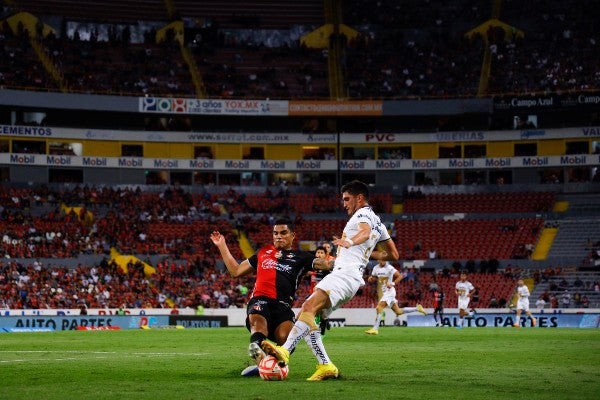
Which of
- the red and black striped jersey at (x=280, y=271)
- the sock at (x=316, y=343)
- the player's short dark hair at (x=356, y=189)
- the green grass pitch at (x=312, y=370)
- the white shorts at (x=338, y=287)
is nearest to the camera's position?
the green grass pitch at (x=312, y=370)

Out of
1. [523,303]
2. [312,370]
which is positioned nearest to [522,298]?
[523,303]

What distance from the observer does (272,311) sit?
1510 centimetres

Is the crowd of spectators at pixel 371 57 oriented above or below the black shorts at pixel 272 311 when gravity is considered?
above

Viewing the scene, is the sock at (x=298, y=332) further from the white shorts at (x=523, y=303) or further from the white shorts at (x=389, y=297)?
the white shorts at (x=523, y=303)

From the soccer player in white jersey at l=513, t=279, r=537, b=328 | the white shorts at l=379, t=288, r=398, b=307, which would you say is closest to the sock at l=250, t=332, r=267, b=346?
the white shorts at l=379, t=288, r=398, b=307

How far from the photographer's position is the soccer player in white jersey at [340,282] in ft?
44.3

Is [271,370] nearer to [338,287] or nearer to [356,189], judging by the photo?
[338,287]

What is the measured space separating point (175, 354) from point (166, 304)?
110ft

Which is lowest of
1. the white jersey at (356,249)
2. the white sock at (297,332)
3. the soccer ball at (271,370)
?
the soccer ball at (271,370)

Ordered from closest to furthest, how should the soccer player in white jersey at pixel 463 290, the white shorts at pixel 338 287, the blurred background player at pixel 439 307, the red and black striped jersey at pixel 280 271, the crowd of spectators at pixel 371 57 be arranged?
the white shorts at pixel 338 287 < the red and black striped jersey at pixel 280 271 < the soccer player in white jersey at pixel 463 290 < the blurred background player at pixel 439 307 < the crowd of spectators at pixel 371 57

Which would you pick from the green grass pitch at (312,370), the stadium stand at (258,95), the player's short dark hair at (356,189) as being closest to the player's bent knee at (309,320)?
the green grass pitch at (312,370)

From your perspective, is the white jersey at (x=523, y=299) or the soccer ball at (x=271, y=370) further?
the white jersey at (x=523, y=299)

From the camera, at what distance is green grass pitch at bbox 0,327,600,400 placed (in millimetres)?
11875

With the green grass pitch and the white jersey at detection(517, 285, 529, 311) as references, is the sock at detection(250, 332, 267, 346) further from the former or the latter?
the white jersey at detection(517, 285, 529, 311)
